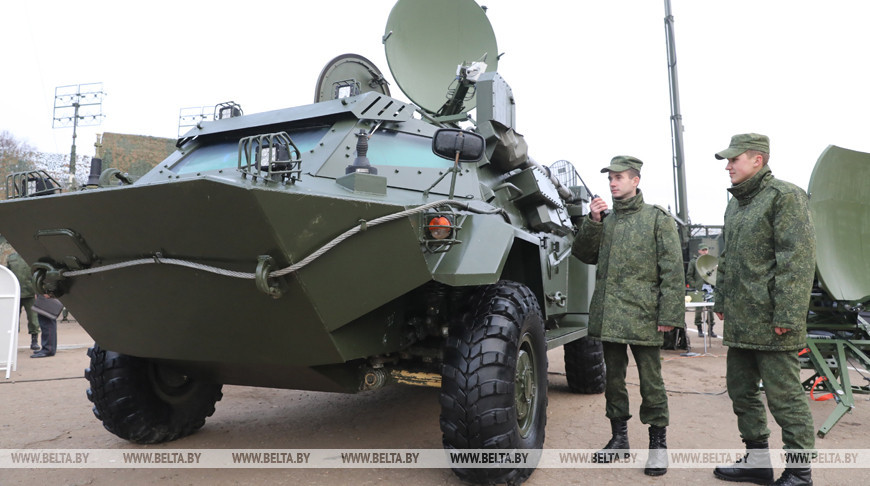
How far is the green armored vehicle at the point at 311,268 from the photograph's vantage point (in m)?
2.56

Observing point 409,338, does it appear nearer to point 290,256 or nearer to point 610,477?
point 290,256

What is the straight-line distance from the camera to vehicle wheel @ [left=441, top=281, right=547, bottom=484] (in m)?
2.99

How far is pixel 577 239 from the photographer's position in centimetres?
401

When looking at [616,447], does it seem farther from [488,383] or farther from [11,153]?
[11,153]

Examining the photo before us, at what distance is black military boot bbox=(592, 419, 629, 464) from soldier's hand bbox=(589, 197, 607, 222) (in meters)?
1.26

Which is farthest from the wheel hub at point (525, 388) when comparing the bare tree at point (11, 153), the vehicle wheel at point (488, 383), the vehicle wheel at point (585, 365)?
the bare tree at point (11, 153)

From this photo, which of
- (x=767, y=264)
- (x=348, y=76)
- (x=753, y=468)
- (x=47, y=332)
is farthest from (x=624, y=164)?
Answer: (x=47, y=332)

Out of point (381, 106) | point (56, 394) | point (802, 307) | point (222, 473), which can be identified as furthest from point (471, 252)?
point (56, 394)

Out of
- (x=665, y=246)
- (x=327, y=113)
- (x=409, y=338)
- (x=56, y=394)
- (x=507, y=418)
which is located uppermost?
(x=327, y=113)

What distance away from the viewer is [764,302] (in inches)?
121

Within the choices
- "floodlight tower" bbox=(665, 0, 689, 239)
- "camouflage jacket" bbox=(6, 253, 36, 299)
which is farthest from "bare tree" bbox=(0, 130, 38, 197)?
"floodlight tower" bbox=(665, 0, 689, 239)

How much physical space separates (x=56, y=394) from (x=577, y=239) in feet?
17.6

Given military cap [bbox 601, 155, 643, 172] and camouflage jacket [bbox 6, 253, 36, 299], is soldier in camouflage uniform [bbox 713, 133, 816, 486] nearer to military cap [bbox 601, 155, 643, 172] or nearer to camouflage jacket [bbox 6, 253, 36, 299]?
military cap [bbox 601, 155, 643, 172]

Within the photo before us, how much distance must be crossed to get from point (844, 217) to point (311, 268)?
4.64m
